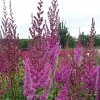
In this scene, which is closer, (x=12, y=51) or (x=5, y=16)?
(x=12, y=51)

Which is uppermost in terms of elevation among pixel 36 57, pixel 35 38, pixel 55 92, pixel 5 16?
pixel 5 16

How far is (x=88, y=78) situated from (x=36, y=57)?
1.30 meters

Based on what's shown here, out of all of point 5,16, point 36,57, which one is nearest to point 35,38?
point 36,57

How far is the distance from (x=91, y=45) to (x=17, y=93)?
3.69 ft

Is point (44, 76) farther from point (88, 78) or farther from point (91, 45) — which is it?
point (91, 45)

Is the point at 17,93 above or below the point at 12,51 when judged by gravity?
below

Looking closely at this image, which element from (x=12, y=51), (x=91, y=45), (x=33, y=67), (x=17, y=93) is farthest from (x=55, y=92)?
(x=33, y=67)

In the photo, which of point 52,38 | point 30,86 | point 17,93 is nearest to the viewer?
point 30,86

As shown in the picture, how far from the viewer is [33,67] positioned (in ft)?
7.93

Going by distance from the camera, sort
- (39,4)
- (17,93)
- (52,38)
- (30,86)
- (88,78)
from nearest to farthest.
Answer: (30,86) → (39,4) → (52,38) → (88,78) → (17,93)

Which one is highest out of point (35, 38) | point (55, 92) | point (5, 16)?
point (5, 16)

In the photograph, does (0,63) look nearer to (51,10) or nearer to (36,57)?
(51,10)

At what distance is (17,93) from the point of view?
154 inches

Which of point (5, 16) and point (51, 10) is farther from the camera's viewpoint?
point (5, 16)
